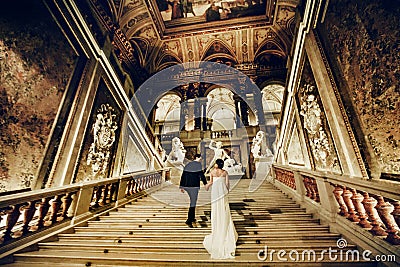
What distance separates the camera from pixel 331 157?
3.47 metres

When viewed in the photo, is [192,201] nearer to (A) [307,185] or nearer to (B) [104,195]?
(B) [104,195]

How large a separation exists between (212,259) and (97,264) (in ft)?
4.26

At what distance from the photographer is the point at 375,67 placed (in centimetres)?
237

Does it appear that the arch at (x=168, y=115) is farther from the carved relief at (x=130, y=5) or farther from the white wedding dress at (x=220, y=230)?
the white wedding dress at (x=220, y=230)

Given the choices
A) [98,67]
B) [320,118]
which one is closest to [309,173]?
[320,118]

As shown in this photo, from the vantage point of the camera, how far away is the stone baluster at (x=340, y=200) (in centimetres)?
257

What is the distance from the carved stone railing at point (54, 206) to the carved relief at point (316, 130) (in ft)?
14.7

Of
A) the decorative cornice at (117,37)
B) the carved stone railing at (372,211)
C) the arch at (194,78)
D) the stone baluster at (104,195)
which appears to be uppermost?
the arch at (194,78)

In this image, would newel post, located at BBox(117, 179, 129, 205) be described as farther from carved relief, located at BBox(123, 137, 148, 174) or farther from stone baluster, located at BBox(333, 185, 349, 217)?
stone baluster, located at BBox(333, 185, 349, 217)

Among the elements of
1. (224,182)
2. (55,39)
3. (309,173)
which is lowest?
(224,182)

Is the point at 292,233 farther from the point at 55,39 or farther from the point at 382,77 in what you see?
the point at 55,39

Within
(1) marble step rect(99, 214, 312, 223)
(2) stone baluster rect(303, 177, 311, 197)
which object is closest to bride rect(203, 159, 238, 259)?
(1) marble step rect(99, 214, 312, 223)

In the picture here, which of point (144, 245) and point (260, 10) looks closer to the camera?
point (144, 245)

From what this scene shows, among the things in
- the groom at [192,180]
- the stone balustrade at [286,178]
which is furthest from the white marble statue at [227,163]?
the groom at [192,180]
